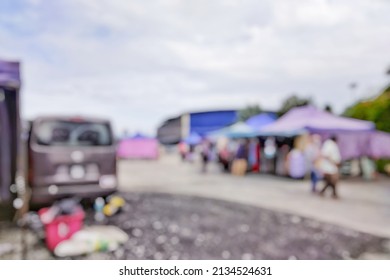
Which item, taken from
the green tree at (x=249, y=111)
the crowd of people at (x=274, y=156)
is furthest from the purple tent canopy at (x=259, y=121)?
the crowd of people at (x=274, y=156)

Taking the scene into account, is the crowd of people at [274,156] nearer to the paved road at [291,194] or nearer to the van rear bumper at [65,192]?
the paved road at [291,194]

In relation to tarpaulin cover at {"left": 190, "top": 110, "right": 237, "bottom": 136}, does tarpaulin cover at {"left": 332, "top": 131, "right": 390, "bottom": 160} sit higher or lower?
lower

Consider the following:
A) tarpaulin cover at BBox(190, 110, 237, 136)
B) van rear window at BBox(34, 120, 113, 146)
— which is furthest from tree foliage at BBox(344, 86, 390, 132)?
van rear window at BBox(34, 120, 113, 146)

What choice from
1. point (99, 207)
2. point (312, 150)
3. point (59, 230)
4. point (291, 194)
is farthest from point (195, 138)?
point (59, 230)

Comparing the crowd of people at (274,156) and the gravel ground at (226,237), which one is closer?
the gravel ground at (226,237)

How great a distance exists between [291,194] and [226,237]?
2.86m

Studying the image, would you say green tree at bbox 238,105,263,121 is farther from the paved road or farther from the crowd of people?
the paved road

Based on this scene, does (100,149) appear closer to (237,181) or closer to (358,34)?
(358,34)

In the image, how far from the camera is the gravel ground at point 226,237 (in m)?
3.79

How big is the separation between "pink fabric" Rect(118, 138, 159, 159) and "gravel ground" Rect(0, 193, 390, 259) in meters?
8.11

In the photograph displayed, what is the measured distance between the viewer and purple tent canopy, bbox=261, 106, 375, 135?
294 inches

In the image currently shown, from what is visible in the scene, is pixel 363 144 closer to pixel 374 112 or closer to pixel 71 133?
pixel 374 112

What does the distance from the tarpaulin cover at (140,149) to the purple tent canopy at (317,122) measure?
245 inches

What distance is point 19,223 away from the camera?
173 inches
